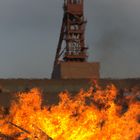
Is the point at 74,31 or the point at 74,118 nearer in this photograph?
the point at 74,118

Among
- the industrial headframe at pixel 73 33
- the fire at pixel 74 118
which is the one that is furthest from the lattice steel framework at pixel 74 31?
the fire at pixel 74 118

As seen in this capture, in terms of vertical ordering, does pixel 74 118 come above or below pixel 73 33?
below

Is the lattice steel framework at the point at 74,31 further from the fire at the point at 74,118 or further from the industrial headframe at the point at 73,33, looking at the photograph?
the fire at the point at 74,118

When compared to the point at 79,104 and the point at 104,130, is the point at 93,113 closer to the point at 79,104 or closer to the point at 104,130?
the point at 79,104

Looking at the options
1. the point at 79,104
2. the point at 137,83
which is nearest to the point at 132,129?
the point at 79,104

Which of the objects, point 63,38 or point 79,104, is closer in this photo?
point 79,104

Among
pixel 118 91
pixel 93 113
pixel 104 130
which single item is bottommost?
pixel 104 130

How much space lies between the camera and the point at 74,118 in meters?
35.7

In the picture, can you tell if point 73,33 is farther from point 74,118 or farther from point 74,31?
point 74,118

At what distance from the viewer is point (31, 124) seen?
32.7 meters

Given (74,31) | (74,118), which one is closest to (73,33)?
(74,31)

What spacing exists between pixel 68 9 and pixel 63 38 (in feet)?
13.7

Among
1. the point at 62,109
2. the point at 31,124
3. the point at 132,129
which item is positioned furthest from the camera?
the point at 62,109

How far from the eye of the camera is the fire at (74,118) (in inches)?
1213
